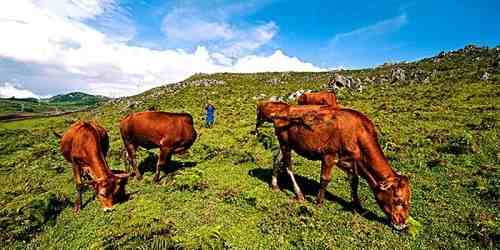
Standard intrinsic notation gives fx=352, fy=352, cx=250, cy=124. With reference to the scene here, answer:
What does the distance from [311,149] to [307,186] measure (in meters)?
2.56

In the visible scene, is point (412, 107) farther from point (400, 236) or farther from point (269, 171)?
point (400, 236)

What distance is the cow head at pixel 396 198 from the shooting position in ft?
29.3

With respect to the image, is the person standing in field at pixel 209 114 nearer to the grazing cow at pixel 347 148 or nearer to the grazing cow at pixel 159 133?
the grazing cow at pixel 159 133

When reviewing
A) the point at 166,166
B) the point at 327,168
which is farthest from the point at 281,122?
the point at 166,166

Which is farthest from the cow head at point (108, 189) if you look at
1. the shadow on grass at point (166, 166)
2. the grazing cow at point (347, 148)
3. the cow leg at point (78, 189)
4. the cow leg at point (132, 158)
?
the grazing cow at point (347, 148)

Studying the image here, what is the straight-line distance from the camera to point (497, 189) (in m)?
11.2

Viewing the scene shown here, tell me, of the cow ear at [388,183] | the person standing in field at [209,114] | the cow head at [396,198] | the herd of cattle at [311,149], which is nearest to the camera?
the cow head at [396,198]

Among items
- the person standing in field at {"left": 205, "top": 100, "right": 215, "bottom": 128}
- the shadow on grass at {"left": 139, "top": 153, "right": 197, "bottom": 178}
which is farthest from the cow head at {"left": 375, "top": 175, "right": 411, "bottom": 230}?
the person standing in field at {"left": 205, "top": 100, "right": 215, "bottom": 128}

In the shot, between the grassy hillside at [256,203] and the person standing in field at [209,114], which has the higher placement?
the person standing in field at [209,114]

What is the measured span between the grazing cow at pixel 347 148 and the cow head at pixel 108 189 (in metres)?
5.43

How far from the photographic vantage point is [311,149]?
10781 millimetres

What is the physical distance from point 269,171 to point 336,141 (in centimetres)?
528

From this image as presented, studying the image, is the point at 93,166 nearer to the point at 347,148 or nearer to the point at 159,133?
the point at 159,133

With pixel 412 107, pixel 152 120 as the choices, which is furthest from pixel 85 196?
pixel 412 107
